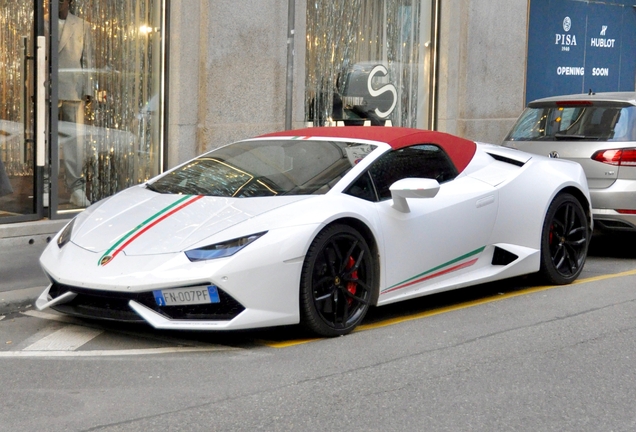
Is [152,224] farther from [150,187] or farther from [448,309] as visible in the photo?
[448,309]

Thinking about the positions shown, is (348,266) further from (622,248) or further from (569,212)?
(622,248)

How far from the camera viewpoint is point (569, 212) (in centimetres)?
827

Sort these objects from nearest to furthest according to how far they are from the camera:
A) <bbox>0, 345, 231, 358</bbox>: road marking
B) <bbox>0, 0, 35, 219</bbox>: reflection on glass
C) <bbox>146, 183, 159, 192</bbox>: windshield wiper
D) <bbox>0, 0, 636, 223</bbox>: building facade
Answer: <bbox>0, 345, 231, 358</bbox>: road marking → <bbox>146, 183, 159, 192</bbox>: windshield wiper → <bbox>0, 0, 35, 219</bbox>: reflection on glass → <bbox>0, 0, 636, 223</bbox>: building facade

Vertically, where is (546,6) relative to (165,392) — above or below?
above

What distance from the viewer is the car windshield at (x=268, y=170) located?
669cm

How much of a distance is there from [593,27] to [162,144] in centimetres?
968

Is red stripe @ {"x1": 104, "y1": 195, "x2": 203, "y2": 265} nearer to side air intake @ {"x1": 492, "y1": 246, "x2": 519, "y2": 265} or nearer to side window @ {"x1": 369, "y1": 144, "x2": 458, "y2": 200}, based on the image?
side window @ {"x1": 369, "y1": 144, "x2": 458, "y2": 200}

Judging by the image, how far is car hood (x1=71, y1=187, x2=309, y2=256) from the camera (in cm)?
606

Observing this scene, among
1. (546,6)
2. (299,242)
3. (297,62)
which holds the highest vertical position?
(546,6)

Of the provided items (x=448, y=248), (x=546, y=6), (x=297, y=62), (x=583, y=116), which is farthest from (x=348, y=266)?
(x=546, y=6)

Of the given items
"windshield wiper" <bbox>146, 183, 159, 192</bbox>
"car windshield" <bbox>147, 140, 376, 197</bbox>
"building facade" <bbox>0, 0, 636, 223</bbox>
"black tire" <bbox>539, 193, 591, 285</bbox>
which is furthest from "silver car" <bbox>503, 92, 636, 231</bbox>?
"windshield wiper" <bbox>146, 183, 159, 192</bbox>

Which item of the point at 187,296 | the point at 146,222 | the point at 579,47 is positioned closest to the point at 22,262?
the point at 146,222

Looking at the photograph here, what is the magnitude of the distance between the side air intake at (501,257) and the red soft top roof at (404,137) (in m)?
0.69

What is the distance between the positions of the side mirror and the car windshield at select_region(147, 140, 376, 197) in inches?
14.6
